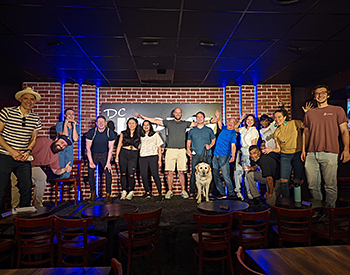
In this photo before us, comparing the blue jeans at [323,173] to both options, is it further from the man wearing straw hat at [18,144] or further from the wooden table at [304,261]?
the man wearing straw hat at [18,144]

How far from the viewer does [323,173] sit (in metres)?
Result: 4.08

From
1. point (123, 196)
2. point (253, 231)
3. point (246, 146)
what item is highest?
point (246, 146)

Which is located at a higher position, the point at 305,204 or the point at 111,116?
the point at 111,116

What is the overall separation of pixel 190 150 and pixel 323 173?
8.99ft

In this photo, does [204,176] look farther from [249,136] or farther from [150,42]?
[150,42]

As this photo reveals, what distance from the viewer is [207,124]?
19.9 ft

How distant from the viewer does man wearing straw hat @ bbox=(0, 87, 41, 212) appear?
3.70 metres

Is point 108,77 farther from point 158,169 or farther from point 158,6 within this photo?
point 158,6

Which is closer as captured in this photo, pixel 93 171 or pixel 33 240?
pixel 33 240

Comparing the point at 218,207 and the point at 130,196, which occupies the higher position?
the point at 218,207

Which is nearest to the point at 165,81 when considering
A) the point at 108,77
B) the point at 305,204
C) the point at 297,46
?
the point at 108,77

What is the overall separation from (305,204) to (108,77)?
14.5ft

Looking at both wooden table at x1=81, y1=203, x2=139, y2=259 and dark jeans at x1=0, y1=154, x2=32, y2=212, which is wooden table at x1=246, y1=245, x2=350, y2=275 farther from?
dark jeans at x1=0, y1=154, x2=32, y2=212

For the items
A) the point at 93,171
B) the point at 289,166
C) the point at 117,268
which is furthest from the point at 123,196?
the point at 117,268
